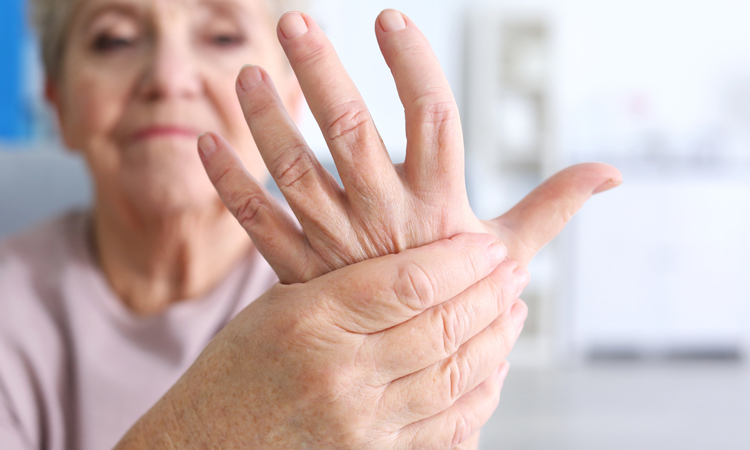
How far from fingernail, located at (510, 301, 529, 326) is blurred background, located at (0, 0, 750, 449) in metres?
2.12

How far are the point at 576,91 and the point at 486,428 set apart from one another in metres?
2.91

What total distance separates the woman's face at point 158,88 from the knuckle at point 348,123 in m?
0.41

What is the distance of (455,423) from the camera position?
0.55m

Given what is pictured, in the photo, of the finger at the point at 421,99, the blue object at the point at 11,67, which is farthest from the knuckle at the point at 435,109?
the blue object at the point at 11,67

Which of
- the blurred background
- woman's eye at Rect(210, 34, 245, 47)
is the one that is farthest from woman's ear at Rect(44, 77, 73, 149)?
the blurred background

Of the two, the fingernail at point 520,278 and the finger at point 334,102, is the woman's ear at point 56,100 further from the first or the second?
the fingernail at point 520,278

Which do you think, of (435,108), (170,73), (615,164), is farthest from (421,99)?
(615,164)

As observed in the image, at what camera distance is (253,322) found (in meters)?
0.51

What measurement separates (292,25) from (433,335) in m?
0.28

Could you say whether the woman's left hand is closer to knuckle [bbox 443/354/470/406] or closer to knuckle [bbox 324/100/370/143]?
→ knuckle [bbox 324/100/370/143]

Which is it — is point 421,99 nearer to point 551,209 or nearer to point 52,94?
point 551,209

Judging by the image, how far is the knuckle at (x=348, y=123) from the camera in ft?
1.60

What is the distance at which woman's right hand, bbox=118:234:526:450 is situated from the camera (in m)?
0.48

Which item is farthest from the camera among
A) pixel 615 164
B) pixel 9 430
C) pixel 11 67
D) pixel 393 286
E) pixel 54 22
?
pixel 615 164
